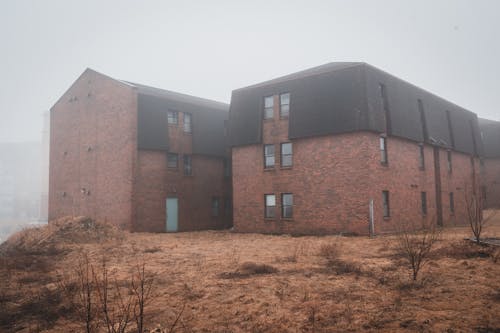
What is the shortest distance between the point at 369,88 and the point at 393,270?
1291cm

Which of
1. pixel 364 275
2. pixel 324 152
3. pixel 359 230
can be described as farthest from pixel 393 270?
pixel 324 152

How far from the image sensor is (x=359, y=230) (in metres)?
20.9

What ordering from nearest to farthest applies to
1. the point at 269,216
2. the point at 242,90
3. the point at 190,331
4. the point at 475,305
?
the point at 190,331, the point at 475,305, the point at 269,216, the point at 242,90

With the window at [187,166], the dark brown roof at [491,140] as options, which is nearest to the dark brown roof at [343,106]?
the window at [187,166]

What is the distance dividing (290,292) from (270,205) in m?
15.6

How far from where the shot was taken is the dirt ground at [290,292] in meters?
7.23

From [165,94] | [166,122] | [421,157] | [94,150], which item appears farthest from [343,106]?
[94,150]

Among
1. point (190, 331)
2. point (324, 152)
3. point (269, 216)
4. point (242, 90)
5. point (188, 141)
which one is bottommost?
point (190, 331)

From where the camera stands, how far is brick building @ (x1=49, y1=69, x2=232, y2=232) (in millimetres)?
27125

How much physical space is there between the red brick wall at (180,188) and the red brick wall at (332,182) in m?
4.92

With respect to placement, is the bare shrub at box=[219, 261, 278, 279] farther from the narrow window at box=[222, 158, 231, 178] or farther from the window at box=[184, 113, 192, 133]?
the narrow window at box=[222, 158, 231, 178]

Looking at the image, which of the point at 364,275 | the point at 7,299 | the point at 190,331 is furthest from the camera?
the point at 364,275

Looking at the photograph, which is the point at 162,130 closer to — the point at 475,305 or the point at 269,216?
the point at 269,216

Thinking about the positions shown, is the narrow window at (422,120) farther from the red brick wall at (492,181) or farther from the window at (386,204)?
the red brick wall at (492,181)
